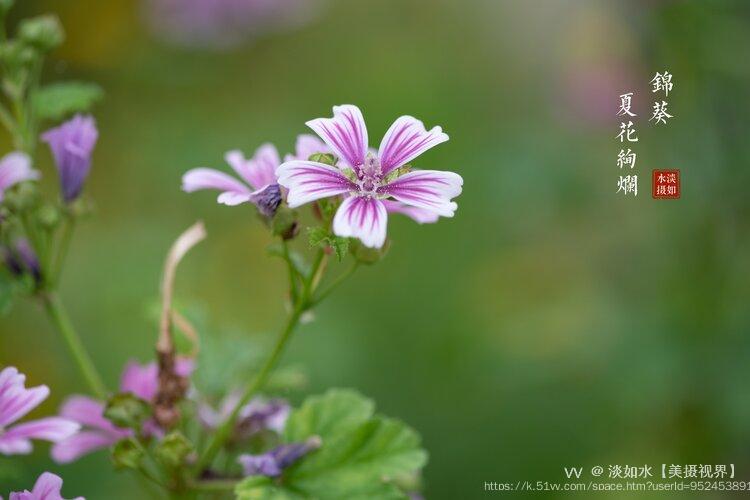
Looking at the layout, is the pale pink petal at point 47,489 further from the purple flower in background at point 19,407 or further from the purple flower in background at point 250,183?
the purple flower in background at point 250,183

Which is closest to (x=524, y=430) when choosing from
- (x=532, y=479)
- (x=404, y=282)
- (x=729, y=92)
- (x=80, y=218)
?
(x=532, y=479)

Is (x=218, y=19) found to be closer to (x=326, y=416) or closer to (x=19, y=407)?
(x=326, y=416)

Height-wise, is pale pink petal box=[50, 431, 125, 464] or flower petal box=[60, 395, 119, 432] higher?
flower petal box=[60, 395, 119, 432]

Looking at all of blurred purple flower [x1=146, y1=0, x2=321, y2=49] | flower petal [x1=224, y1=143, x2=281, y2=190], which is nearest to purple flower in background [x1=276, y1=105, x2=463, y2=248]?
flower petal [x1=224, y1=143, x2=281, y2=190]

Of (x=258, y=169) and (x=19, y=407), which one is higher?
(x=258, y=169)

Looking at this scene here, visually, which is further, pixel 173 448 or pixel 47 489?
pixel 173 448

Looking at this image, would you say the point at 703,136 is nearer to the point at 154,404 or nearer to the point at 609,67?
the point at 609,67

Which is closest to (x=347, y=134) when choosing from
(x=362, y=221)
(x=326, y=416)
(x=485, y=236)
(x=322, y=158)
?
(x=322, y=158)

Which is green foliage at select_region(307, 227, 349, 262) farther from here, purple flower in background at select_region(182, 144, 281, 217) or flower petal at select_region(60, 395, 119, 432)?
flower petal at select_region(60, 395, 119, 432)
